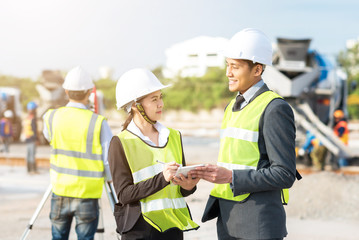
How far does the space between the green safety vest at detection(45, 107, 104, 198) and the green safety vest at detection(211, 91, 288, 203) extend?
1.70 m

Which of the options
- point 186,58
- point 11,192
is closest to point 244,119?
point 11,192

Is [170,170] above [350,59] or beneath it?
above

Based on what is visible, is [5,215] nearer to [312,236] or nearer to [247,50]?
[312,236]

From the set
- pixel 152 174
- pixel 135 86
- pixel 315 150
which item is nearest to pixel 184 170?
pixel 152 174

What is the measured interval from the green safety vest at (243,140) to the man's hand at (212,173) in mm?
149

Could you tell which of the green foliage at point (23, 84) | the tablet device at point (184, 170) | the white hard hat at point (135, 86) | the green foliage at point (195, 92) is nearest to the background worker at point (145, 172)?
the white hard hat at point (135, 86)

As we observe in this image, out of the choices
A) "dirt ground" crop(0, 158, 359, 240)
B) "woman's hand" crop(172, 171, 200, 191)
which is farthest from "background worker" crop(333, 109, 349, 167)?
"woman's hand" crop(172, 171, 200, 191)

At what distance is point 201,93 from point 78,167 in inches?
1719

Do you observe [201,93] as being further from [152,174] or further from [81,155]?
[152,174]

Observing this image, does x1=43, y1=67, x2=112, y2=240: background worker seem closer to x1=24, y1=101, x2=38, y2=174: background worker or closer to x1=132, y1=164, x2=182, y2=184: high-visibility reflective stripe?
x1=132, y1=164, x2=182, y2=184: high-visibility reflective stripe

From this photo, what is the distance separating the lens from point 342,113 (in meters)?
13.0

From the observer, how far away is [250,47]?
8.54 feet

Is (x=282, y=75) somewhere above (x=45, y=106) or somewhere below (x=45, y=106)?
above

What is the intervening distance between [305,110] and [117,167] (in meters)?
10.5
